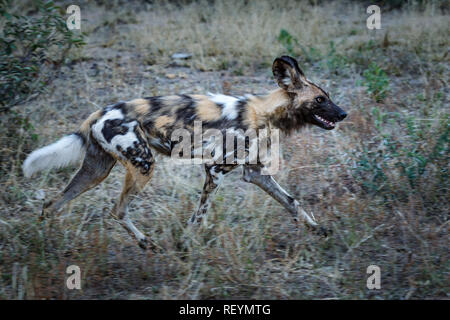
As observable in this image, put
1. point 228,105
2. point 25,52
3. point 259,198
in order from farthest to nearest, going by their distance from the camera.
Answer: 1. point 25,52
2. point 259,198
3. point 228,105

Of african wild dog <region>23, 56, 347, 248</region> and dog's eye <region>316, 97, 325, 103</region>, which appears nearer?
african wild dog <region>23, 56, 347, 248</region>

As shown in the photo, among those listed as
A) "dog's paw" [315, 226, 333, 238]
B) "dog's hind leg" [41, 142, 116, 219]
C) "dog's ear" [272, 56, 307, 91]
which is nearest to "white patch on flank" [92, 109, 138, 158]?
"dog's hind leg" [41, 142, 116, 219]

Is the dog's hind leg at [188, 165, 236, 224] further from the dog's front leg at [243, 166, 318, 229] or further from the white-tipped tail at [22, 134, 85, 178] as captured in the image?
the white-tipped tail at [22, 134, 85, 178]

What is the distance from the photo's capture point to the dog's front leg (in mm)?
3479

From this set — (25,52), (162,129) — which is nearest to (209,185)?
(162,129)

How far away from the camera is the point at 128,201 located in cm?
340

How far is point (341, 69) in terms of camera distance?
18.4ft

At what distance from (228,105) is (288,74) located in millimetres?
449

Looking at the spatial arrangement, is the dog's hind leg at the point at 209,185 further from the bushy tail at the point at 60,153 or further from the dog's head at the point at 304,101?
the bushy tail at the point at 60,153

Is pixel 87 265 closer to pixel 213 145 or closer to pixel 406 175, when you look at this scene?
pixel 213 145

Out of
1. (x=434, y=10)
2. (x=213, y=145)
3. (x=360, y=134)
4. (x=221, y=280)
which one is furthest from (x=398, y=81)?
(x=221, y=280)

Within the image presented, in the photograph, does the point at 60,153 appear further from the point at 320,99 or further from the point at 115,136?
the point at 320,99

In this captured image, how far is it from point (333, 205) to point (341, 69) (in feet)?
7.80

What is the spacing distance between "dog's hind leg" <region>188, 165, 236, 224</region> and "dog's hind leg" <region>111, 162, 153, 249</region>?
1.13ft
